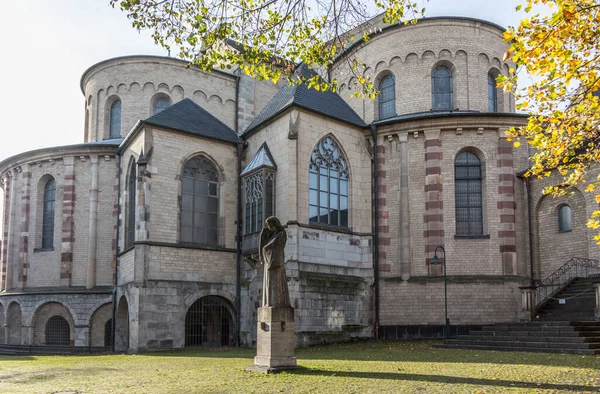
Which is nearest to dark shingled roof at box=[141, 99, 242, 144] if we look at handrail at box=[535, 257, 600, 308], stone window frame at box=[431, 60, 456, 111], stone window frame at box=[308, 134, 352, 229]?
stone window frame at box=[308, 134, 352, 229]

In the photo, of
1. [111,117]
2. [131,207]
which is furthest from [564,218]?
[111,117]

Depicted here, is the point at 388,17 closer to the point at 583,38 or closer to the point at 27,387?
the point at 583,38

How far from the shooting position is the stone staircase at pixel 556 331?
54.3 ft

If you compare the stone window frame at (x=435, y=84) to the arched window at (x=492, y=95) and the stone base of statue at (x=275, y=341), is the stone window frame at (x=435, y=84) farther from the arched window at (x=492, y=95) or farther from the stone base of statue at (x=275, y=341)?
the stone base of statue at (x=275, y=341)

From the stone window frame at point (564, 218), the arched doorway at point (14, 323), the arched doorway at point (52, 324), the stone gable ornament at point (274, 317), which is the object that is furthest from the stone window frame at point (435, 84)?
the arched doorway at point (14, 323)

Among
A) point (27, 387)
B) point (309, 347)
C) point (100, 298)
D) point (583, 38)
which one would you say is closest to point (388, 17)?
point (583, 38)

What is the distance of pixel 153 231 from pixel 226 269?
3.29 meters

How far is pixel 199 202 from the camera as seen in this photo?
24188mm

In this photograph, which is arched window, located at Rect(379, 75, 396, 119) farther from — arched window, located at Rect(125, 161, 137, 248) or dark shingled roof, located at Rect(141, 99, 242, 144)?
arched window, located at Rect(125, 161, 137, 248)

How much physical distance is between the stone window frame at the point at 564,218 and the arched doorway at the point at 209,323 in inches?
508

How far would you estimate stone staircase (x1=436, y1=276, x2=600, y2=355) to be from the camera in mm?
16547

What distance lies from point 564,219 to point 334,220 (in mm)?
8496

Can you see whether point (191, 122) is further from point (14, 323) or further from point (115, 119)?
point (14, 323)

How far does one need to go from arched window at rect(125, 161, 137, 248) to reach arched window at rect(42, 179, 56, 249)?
5.47m
